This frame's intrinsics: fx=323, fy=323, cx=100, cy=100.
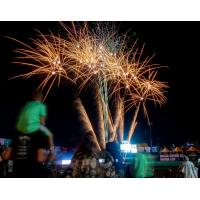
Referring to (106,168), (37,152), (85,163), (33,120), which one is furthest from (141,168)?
(33,120)

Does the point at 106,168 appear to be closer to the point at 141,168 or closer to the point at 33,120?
the point at 141,168

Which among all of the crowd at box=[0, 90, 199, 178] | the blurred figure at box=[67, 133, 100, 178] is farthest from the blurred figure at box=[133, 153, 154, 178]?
the blurred figure at box=[67, 133, 100, 178]

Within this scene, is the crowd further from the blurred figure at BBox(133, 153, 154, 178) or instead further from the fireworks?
the fireworks

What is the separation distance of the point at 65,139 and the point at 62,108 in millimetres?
3012

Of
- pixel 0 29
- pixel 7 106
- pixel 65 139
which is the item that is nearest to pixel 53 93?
pixel 65 139

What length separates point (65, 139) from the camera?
25.6 metres

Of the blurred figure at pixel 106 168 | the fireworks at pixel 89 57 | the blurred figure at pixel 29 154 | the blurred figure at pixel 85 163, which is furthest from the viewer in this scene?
the fireworks at pixel 89 57

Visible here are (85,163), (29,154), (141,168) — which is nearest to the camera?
(29,154)

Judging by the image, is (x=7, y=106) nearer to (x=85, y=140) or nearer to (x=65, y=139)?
(x=65, y=139)

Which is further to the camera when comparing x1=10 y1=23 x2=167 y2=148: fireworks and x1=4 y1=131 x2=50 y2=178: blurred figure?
x1=10 y1=23 x2=167 y2=148: fireworks

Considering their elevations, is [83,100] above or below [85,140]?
above

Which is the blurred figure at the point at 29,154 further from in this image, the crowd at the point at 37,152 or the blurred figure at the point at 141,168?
the blurred figure at the point at 141,168

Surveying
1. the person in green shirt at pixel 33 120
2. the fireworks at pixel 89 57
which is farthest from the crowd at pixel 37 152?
the fireworks at pixel 89 57

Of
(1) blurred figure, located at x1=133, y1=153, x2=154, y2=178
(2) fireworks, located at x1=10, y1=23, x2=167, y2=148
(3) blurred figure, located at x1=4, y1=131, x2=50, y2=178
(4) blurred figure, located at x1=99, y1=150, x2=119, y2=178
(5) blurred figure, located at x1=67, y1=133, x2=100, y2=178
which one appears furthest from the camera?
(2) fireworks, located at x1=10, y1=23, x2=167, y2=148
